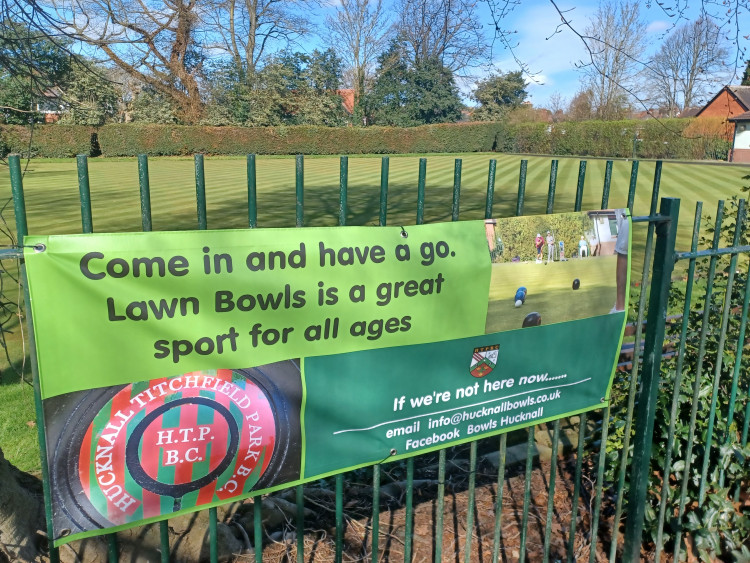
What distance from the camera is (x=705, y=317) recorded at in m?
2.76

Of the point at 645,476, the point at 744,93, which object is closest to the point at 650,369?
the point at 645,476

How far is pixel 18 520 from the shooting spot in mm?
2303

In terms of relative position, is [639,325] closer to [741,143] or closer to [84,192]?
[84,192]

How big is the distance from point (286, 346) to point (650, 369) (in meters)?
1.67

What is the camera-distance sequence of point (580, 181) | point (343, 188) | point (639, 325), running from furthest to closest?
point (639, 325)
point (580, 181)
point (343, 188)

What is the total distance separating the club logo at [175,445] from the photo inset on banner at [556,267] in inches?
35.4

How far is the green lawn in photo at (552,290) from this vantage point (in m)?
2.13

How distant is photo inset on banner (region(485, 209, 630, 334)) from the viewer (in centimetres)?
213

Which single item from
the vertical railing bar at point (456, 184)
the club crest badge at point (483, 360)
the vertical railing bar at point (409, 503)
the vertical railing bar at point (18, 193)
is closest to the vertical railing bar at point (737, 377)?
the club crest badge at point (483, 360)

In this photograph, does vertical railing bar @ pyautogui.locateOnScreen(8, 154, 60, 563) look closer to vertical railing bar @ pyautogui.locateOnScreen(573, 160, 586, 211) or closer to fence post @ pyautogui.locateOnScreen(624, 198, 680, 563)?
vertical railing bar @ pyautogui.locateOnScreen(573, 160, 586, 211)

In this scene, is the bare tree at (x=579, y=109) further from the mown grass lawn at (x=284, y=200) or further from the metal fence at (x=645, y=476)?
the metal fence at (x=645, y=476)

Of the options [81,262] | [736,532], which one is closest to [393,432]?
[81,262]

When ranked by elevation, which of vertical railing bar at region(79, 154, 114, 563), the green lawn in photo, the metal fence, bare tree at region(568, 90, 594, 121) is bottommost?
the metal fence

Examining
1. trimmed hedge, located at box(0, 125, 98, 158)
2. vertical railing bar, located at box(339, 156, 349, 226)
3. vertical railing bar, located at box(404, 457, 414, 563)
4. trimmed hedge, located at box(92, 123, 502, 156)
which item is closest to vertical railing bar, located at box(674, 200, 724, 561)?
vertical railing bar, located at box(404, 457, 414, 563)
